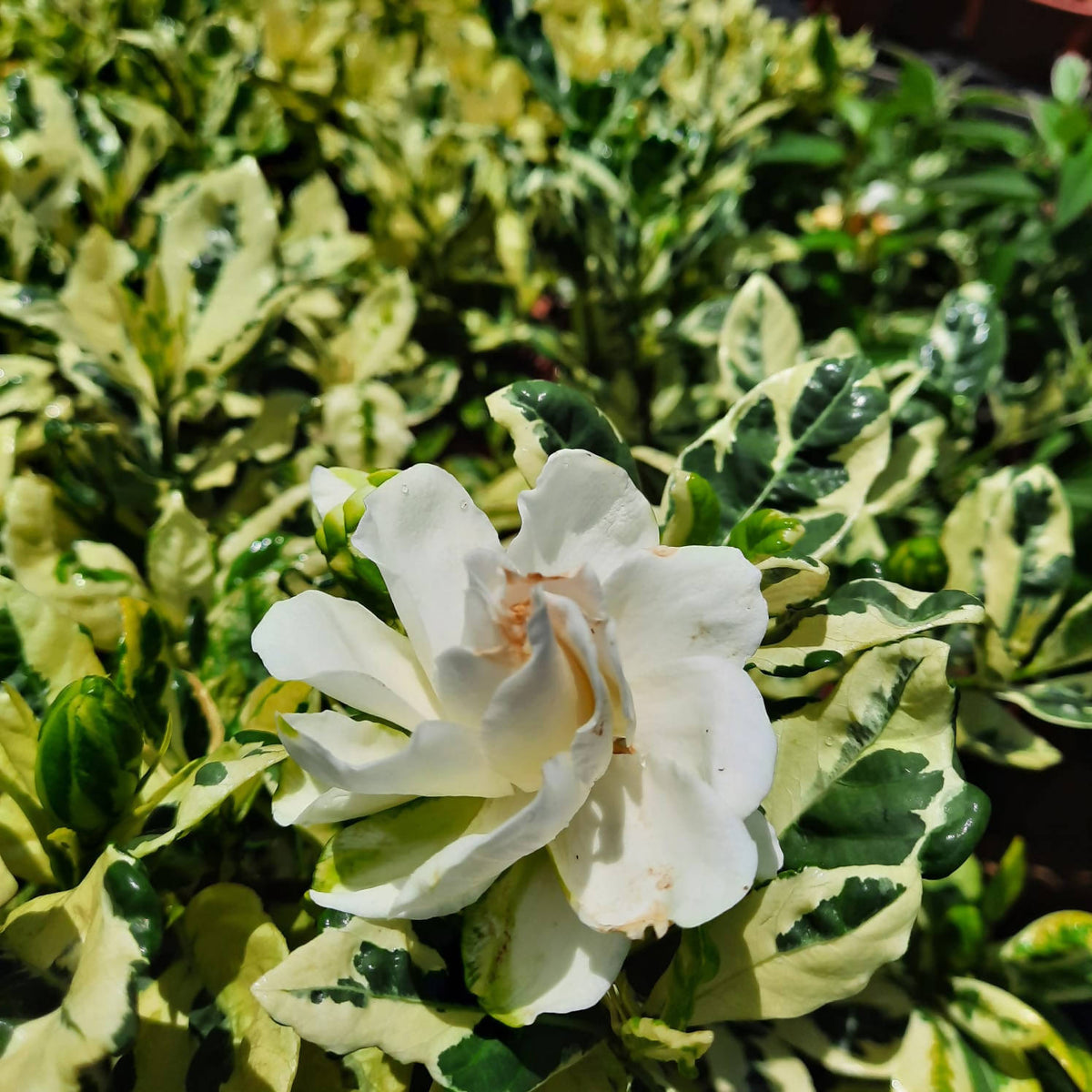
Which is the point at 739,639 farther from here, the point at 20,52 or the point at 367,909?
the point at 20,52

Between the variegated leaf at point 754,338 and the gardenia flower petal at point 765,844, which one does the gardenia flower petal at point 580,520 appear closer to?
the gardenia flower petal at point 765,844

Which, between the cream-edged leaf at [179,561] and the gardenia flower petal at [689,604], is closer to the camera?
the gardenia flower petal at [689,604]

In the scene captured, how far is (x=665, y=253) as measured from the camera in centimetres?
114

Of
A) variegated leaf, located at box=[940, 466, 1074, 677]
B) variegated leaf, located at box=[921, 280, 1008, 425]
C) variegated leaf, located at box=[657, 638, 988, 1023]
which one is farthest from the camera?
variegated leaf, located at box=[921, 280, 1008, 425]

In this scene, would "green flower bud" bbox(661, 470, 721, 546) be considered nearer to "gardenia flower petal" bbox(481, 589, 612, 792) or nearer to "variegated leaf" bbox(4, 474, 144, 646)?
"gardenia flower petal" bbox(481, 589, 612, 792)

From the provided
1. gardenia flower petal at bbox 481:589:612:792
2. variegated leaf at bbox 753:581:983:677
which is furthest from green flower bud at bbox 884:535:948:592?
gardenia flower petal at bbox 481:589:612:792

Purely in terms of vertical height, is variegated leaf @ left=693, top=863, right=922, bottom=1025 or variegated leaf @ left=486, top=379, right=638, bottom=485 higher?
variegated leaf @ left=486, top=379, right=638, bottom=485

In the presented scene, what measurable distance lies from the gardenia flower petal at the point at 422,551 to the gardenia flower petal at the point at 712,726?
11cm

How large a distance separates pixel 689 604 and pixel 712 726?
2.5 inches

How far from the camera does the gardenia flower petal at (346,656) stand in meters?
0.44

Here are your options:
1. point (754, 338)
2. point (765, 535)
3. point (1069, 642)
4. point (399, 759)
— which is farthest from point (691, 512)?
point (1069, 642)

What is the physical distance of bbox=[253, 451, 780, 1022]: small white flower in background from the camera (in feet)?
1.30

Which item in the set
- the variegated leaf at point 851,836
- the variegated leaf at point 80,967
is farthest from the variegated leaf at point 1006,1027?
the variegated leaf at point 80,967

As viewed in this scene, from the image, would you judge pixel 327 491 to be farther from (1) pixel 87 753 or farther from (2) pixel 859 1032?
(2) pixel 859 1032
